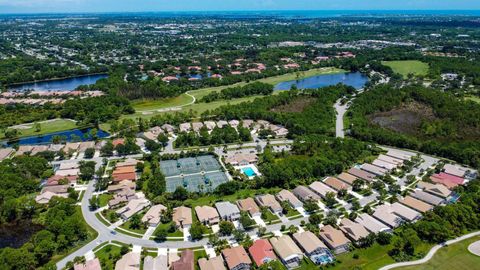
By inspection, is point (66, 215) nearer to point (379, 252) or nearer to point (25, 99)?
point (379, 252)

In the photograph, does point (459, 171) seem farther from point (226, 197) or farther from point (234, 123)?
point (234, 123)

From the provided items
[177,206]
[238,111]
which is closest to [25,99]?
[238,111]

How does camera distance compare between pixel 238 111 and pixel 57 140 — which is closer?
pixel 57 140

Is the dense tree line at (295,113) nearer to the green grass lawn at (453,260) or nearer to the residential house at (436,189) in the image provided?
the residential house at (436,189)

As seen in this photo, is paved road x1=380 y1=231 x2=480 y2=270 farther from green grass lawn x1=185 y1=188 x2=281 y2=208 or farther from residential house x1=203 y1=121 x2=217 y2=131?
residential house x1=203 y1=121 x2=217 y2=131

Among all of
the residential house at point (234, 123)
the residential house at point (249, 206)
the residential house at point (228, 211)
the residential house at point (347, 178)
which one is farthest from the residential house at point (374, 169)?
the residential house at point (234, 123)

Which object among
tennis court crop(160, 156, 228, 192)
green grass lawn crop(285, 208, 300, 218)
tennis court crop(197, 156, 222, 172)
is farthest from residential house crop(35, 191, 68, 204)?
green grass lawn crop(285, 208, 300, 218)
